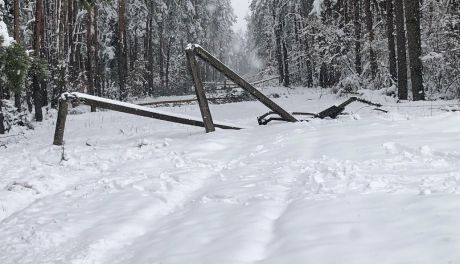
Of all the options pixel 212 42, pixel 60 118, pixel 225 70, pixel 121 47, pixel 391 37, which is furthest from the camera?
pixel 212 42

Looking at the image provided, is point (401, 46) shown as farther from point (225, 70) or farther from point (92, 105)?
point (92, 105)

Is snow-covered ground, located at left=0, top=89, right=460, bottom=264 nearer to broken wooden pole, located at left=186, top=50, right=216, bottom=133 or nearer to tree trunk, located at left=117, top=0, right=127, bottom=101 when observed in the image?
broken wooden pole, located at left=186, top=50, right=216, bottom=133

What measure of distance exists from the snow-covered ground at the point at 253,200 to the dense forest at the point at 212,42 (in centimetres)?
510

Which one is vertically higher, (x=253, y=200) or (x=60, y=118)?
(x=60, y=118)

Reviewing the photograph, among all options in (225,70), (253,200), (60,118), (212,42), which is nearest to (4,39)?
(60,118)

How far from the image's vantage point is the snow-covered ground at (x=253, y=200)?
3143 millimetres

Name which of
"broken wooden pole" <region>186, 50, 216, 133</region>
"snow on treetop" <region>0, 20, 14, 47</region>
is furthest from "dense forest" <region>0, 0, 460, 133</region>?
"broken wooden pole" <region>186, 50, 216, 133</region>

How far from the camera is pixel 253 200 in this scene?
4426mm

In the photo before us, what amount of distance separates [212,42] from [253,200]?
5756 centimetres

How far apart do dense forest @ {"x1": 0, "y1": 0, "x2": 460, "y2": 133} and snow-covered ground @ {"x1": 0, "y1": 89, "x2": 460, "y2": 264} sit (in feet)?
16.7

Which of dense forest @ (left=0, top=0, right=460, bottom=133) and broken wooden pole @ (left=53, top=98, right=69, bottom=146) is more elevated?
dense forest @ (left=0, top=0, right=460, bottom=133)

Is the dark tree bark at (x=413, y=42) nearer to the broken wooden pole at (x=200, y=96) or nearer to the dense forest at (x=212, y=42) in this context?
the dense forest at (x=212, y=42)

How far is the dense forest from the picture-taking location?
14.0 metres

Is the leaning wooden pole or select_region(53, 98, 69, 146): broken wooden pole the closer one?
select_region(53, 98, 69, 146): broken wooden pole
